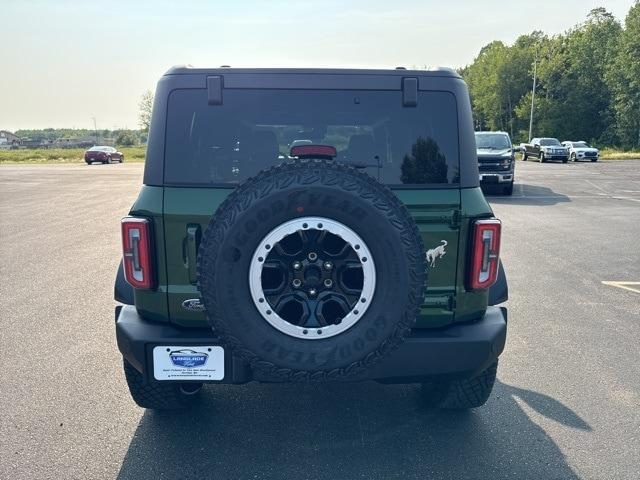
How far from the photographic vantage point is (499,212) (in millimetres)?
12742

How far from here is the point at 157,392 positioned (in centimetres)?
323

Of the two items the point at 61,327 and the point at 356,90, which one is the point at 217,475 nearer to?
the point at 356,90

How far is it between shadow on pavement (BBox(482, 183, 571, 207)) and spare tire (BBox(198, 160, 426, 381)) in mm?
12938

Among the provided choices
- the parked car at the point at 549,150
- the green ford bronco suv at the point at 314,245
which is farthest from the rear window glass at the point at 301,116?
the parked car at the point at 549,150

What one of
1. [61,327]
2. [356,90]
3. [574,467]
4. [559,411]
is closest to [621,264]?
[559,411]

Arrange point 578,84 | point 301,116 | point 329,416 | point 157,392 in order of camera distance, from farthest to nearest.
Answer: point 578,84 < point 329,416 < point 157,392 < point 301,116

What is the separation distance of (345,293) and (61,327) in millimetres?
3545

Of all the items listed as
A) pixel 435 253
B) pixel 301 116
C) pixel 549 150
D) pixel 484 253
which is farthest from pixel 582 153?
pixel 301 116

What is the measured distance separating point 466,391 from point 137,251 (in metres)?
2.09

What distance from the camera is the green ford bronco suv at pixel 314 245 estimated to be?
7.86ft

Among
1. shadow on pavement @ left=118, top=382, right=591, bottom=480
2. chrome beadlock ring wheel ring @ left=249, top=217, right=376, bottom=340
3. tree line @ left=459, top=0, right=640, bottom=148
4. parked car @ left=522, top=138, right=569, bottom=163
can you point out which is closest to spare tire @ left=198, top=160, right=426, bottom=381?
chrome beadlock ring wheel ring @ left=249, top=217, right=376, bottom=340

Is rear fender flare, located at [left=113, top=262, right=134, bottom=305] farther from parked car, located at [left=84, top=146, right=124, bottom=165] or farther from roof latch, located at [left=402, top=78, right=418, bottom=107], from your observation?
parked car, located at [left=84, top=146, right=124, bottom=165]

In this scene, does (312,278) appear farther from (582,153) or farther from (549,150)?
(582,153)

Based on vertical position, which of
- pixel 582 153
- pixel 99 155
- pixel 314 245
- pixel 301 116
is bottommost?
pixel 99 155
